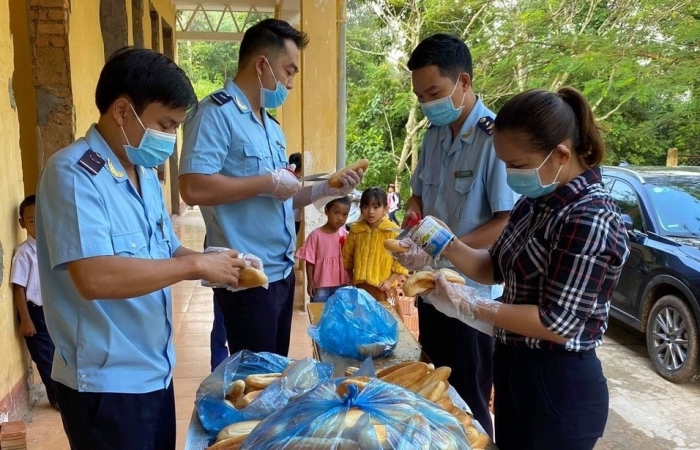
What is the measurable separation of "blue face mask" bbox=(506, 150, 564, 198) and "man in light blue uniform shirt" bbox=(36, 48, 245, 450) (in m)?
0.88

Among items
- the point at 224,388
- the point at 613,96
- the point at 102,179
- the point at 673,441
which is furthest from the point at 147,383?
the point at 613,96

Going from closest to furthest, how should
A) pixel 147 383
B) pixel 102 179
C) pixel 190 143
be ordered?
1. pixel 102 179
2. pixel 147 383
3. pixel 190 143

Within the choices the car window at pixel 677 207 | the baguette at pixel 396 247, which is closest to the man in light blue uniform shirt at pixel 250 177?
the baguette at pixel 396 247

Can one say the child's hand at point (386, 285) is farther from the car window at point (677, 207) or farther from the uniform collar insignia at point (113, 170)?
the uniform collar insignia at point (113, 170)

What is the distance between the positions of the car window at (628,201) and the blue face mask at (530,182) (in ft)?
13.2

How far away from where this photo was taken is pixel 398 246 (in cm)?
229

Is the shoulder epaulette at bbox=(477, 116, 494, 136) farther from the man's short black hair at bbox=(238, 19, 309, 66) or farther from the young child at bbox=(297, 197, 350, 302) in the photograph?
the young child at bbox=(297, 197, 350, 302)

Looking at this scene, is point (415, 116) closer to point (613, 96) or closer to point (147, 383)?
point (613, 96)

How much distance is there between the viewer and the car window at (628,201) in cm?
520

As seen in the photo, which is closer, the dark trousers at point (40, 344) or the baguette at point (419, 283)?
the baguette at point (419, 283)

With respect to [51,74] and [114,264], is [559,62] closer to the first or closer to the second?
[51,74]

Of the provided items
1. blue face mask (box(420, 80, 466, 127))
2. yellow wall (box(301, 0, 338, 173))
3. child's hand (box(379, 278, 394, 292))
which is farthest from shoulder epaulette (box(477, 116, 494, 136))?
yellow wall (box(301, 0, 338, 173))

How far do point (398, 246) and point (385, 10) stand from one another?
42.0 ft

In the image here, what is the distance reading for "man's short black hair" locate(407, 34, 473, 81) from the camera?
233cm
